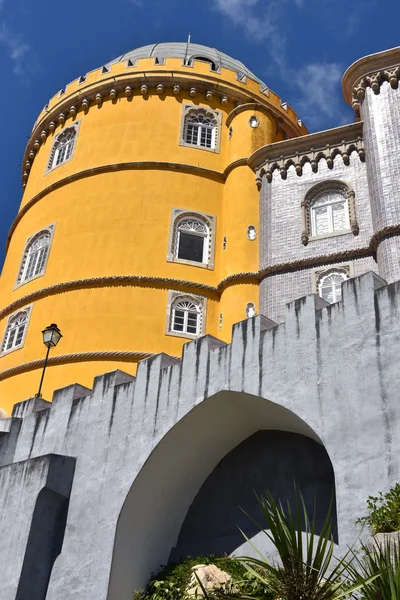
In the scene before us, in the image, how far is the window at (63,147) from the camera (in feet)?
83.4

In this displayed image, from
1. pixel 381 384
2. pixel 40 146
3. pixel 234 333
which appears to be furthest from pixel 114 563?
pixel 40 146

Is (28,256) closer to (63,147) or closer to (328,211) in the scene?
(63,147)

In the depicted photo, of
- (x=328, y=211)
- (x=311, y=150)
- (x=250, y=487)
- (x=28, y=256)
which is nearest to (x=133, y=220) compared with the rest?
(x=28, y=256)

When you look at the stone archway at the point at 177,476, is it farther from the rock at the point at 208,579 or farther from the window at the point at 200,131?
the window at the point at 200,131

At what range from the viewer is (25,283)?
74.8 ft

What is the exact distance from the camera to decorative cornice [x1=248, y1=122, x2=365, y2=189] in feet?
67.8

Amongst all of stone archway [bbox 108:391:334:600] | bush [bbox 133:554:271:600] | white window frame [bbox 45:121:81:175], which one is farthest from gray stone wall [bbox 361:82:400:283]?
white window frame [bbox 45:121:81:175]

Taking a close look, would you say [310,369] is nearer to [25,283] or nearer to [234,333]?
[234,333]

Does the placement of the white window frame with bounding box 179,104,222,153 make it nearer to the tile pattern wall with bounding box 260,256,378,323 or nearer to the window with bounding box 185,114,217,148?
the window with bounding box 185,114,217,148

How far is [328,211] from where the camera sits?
65.8ft

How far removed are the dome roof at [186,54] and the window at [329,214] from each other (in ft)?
33.0

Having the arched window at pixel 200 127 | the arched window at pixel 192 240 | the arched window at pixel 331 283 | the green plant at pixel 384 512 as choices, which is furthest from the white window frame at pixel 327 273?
the green plant at pixel 384 512

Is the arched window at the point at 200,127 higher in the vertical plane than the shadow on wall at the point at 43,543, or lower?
higher

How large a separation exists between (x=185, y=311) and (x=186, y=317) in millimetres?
198
